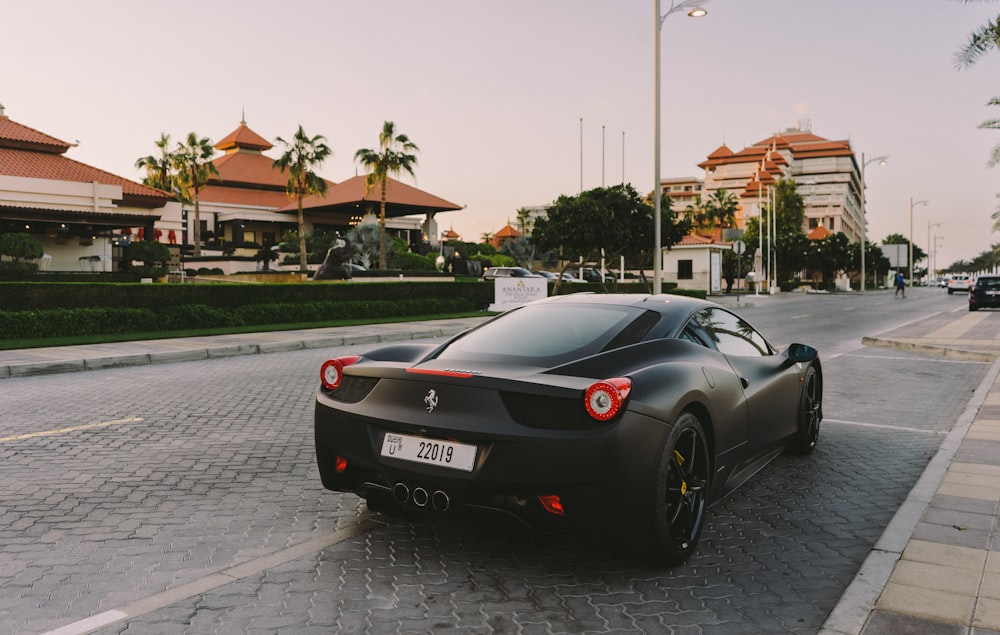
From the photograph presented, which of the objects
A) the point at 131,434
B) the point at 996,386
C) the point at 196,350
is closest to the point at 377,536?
the point at 131,434

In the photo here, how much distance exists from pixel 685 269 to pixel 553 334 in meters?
50.7

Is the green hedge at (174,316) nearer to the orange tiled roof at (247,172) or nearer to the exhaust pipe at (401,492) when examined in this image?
the exhaust pipe at (401,492)

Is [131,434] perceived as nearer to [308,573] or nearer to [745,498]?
[308,573]

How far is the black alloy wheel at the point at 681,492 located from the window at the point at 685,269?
166 feet

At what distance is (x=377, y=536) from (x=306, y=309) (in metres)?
18.7

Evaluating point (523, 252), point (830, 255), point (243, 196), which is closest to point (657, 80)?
point (523, 252)

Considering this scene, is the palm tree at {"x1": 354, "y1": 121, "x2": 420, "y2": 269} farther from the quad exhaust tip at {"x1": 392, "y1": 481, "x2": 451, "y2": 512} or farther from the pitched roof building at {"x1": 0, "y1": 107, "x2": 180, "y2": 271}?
the quad exhaust tip at {"x1": 392, "y1": 481, "x2": 451, "y2": 512}

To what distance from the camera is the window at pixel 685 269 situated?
174 ft

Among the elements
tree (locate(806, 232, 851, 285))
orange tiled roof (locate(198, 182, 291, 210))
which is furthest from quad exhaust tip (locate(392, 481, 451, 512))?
tree (locate(806, 232, 851, 285))

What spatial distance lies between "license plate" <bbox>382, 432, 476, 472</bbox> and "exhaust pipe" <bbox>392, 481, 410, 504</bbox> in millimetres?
127

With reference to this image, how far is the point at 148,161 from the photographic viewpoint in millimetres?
62812

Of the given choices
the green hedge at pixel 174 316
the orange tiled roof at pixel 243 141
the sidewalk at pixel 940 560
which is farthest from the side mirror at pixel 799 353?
the orange tiled roof at pixel 243 141

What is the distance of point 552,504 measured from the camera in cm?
341

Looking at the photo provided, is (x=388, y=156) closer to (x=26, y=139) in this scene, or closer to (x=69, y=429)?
(x=26, y=139)
